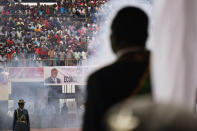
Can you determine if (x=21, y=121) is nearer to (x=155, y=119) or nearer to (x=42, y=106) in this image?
(x=42, y=106)

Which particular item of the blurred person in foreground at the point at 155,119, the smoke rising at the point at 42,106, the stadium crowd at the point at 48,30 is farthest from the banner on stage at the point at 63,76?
the blurred person in foreground at the point at 155,119

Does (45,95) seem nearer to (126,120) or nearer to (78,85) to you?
(78,85)

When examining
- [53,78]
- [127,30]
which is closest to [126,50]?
[127,30]

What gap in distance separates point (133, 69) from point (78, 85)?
16.6 metres

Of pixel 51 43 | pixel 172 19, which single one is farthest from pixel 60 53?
pixel 172 19

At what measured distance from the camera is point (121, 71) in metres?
1.83

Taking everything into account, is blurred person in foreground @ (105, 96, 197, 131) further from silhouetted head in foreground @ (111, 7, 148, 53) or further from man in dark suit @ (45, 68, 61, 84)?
man in dark suit @ (45, 68, 61, 84)

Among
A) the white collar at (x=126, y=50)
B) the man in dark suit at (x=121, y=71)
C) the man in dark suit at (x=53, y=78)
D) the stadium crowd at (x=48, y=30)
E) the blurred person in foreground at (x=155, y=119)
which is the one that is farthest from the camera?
the stadium crowd at (x=48, y=30)

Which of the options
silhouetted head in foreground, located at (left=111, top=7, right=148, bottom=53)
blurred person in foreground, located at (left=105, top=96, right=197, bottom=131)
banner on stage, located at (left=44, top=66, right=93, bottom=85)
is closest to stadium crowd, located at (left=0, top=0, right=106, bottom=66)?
banner on stage, located at (left=44, top=66, right=93, bottom=85)

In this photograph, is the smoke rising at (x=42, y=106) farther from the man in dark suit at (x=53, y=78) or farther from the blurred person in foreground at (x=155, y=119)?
the blurred person in foreground at (x=155, y=119)

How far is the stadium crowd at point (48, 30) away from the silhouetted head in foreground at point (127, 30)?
1833cm

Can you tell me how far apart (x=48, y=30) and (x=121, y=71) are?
70.5 feet

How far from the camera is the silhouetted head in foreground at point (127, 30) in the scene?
192 cm

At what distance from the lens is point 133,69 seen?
6.05 ft
